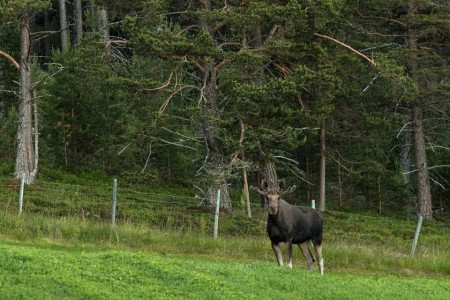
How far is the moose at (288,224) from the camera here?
66.3 ft

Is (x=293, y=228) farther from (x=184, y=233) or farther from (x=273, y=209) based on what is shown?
(x=184, y=233)

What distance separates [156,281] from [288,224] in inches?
304

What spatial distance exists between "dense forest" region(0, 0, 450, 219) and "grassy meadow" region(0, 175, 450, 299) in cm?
219

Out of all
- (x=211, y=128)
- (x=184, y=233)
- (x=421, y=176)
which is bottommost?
(x=184, y=233)

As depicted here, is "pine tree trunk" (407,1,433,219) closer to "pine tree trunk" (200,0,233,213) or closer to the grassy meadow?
the grassy meadow

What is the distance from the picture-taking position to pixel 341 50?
35.9m

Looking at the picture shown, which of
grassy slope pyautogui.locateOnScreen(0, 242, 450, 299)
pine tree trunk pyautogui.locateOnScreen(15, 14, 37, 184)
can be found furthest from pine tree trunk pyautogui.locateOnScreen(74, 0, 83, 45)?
grassy slope pyautogui.locateOnScreen(0, 242, 450, 299)

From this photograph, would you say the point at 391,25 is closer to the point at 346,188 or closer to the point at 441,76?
the point at 441,76

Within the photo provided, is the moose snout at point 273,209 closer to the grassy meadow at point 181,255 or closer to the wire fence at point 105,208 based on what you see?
the grassy meadow at point 181,255

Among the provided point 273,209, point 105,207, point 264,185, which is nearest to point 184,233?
point 105,207

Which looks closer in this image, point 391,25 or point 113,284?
point 113,284

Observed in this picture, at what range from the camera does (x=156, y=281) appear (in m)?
13.2

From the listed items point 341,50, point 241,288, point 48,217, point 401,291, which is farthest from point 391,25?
point 241,288

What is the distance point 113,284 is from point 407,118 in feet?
112
